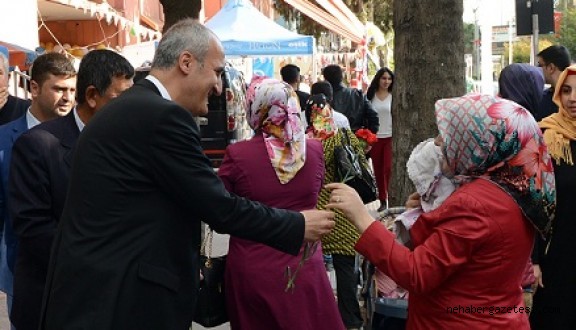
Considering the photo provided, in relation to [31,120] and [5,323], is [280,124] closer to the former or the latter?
[31,120]

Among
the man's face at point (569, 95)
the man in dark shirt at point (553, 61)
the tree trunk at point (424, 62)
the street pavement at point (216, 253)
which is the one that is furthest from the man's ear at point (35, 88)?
the man in dark shirt at point (553, 61)

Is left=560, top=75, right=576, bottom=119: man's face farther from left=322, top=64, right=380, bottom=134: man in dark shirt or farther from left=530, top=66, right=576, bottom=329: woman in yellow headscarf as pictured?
left=322, top=64, right=380, bottom=134: man in dark shirt

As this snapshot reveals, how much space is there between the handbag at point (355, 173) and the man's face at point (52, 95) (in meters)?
1.61

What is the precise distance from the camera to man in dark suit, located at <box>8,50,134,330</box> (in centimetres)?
393

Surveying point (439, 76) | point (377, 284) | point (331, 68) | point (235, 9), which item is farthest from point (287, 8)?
point (377, 284)

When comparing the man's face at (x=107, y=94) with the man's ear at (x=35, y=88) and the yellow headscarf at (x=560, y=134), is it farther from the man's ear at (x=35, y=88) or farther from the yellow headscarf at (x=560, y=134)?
the yellow headscarf at (x=560, y=134)

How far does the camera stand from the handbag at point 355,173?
215 inches

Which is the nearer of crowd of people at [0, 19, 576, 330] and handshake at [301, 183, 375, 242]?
crowd of people at [0, 19, 576, 330]

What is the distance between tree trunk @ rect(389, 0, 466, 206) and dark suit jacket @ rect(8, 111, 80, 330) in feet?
8.82

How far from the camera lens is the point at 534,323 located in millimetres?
4898

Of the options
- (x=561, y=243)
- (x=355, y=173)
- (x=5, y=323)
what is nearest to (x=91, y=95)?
(x=355, y=173)

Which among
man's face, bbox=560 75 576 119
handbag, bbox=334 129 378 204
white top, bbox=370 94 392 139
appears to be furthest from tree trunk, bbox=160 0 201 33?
man's face, bbox=560 75 576 119

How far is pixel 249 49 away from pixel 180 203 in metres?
12.4

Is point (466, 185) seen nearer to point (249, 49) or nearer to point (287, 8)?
point (249, 49)
